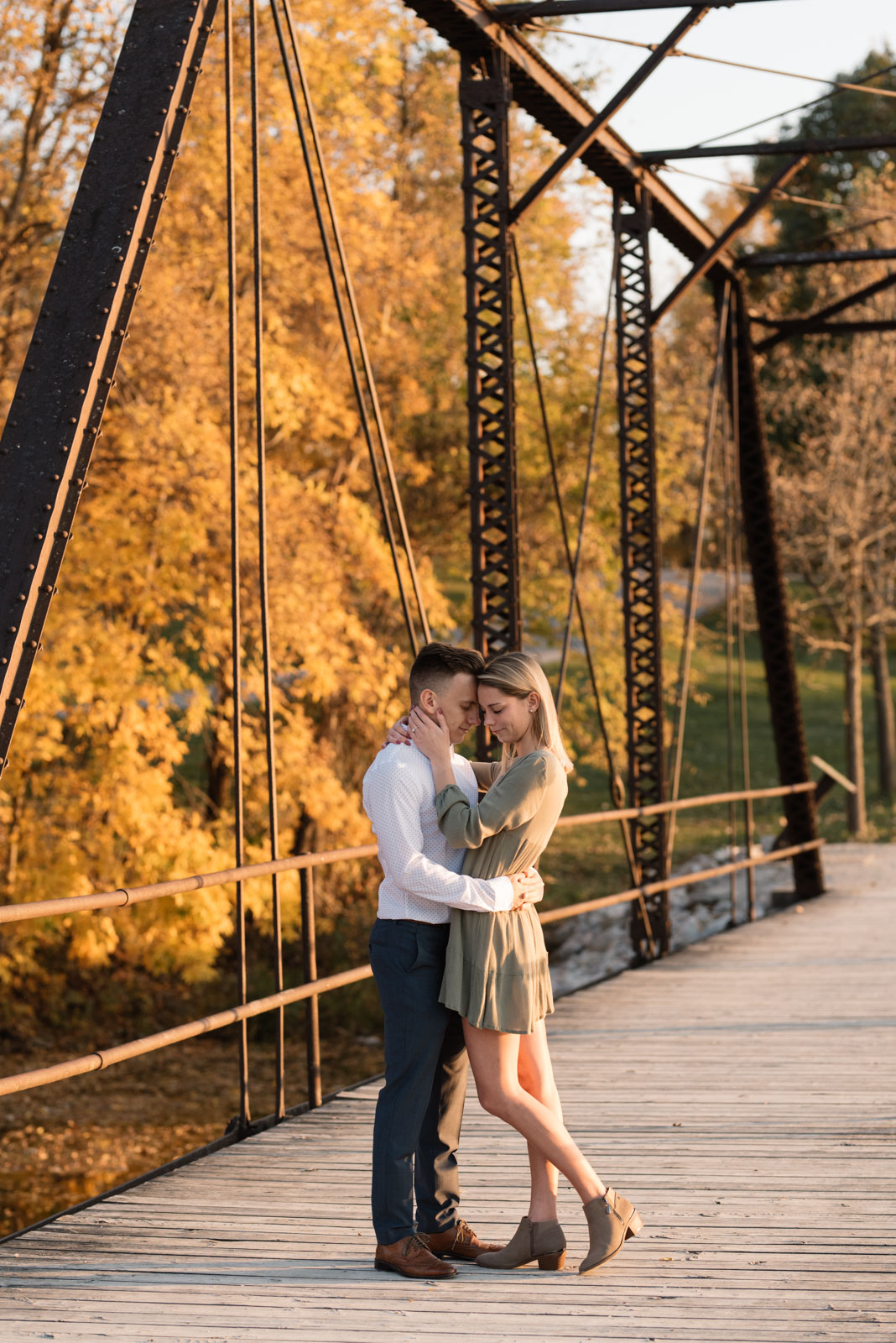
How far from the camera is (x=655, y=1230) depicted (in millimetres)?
4395

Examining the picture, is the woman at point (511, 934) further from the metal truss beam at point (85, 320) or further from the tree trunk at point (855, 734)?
the tree trunk at point (855, 734)

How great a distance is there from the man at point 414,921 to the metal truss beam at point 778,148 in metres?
7.38

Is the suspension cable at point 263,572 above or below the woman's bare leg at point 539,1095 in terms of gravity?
above

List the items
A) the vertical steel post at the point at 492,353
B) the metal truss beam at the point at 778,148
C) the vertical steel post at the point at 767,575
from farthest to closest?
the vertical steel post at the point at 767,575 → the metal truss beam at the point at 778,148 → the vertical steel post at the point at 492,353

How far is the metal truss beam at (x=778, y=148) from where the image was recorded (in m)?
10.1

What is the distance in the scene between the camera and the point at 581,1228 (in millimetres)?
4422

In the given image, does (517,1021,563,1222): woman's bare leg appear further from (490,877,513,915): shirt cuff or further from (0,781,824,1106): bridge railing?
(0,781,824,1106): bridge railing

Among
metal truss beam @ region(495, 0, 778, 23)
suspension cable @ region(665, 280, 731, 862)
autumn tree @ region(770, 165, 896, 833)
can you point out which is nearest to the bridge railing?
suspension cable @ region(665, 280, 731, 862)

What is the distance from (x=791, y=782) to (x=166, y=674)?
20.1ft

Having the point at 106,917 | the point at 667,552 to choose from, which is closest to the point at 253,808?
the point at 106,917

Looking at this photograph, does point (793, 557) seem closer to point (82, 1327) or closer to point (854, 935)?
point (854, 935)

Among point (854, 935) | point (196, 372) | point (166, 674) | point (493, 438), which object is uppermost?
point (196, 372)

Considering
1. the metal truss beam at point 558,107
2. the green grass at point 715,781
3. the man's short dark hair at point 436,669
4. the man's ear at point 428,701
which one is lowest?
the green grass at point 715,781

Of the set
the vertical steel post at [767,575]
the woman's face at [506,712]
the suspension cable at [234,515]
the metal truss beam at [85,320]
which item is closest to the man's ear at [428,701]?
the woman's face at [506,712]
